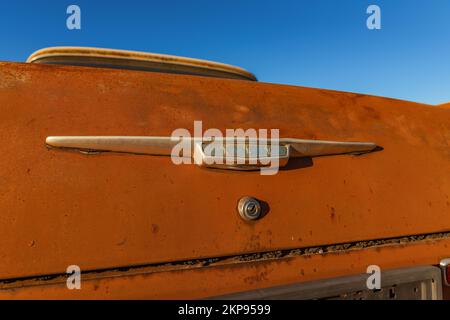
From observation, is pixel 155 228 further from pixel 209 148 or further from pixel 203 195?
pixel 209 148

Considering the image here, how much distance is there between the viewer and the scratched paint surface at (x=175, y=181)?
1026 mm

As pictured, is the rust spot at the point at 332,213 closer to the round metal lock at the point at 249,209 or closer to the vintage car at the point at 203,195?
the vintage car at the point at 203,195

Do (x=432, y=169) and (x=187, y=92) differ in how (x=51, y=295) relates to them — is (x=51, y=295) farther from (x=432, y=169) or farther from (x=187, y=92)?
(x=432, y=169)

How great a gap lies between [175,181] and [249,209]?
0.27 m

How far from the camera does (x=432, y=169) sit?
5.12 ft

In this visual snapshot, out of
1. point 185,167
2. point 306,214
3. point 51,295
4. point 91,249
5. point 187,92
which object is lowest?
point 51,295

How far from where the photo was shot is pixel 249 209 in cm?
119

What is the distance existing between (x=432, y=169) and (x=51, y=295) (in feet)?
5.14

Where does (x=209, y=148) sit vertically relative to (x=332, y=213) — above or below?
above

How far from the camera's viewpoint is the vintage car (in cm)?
103

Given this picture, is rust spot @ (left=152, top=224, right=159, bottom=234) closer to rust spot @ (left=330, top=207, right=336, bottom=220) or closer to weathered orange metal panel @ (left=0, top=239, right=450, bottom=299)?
weathered orange metal panel @ (left=0, top=239, right=450, bottom=299)

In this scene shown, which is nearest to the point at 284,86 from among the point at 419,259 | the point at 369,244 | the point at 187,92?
the point at 187,92

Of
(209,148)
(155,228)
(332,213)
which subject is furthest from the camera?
(332,213)

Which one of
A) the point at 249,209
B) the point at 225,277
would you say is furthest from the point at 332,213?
the point at 225,277
